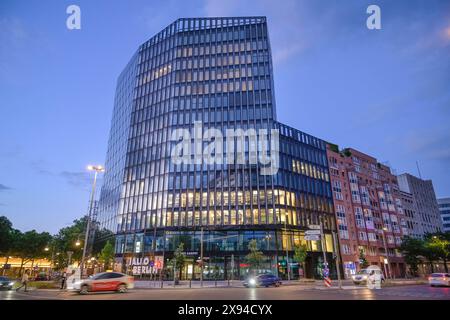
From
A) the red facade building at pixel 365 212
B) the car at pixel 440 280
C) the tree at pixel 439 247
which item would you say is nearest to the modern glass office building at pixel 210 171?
the red facade building at pixel 365 212

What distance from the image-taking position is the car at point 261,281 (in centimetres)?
3291

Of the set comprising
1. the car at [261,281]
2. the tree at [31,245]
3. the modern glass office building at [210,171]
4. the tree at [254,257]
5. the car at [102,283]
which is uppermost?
the modern glass office building at [210,171]

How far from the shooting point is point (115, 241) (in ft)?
218

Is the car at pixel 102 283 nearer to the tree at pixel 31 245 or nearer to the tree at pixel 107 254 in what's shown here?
the tree at pixel 107 254

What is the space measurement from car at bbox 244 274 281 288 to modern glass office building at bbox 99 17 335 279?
15349 millimetres

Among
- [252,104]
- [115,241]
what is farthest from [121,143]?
[252,104]

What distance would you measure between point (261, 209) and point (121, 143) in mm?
46143

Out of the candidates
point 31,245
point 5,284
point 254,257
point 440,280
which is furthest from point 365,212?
point 31,245

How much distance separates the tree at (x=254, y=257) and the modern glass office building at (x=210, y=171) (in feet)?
5.84

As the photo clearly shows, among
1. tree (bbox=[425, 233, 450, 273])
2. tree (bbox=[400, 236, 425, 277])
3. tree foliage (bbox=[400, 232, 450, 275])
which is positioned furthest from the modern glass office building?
tree (bbox=[425, 233, 450, 273])

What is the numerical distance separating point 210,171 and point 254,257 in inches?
821

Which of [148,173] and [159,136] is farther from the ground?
[159,136]

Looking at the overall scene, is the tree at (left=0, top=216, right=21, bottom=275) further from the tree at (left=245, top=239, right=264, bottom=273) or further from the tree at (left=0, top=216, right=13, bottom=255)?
the tree at (left=245, top=239, right=264, bottom=273)
